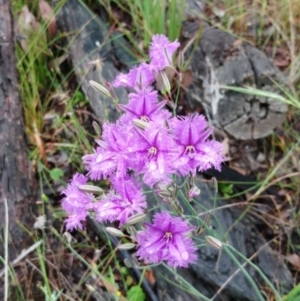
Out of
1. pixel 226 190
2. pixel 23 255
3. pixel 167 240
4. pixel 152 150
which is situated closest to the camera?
pixel 152 150

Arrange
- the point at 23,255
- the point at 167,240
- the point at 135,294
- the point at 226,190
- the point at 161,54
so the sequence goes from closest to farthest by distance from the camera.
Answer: the point at 167,240 → the point at 161,54 → the point at 23,255 → the point at 135,294 → the point at 226,190

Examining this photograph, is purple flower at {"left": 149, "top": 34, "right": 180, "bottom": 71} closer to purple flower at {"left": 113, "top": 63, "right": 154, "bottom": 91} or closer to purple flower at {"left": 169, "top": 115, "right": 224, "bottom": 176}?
purple flower at {"left": 113, "top": 63, "right": 154, "bottom": 91}

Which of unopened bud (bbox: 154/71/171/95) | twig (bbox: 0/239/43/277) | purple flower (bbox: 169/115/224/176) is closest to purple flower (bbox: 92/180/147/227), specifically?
purple flower (bbox: 169/115/224/176)

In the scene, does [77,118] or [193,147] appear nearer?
[193,147]

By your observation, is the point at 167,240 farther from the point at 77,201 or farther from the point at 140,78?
the point at 140,78

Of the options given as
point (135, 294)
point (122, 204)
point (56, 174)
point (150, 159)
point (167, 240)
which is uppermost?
point (150, 159)

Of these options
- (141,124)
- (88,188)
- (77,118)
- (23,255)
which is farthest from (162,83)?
(77,118)

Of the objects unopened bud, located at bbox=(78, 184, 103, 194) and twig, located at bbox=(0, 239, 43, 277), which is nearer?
unopened bud, located at bbox=(78, 184, 103, 194)

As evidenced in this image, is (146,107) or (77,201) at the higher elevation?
(146,107)
